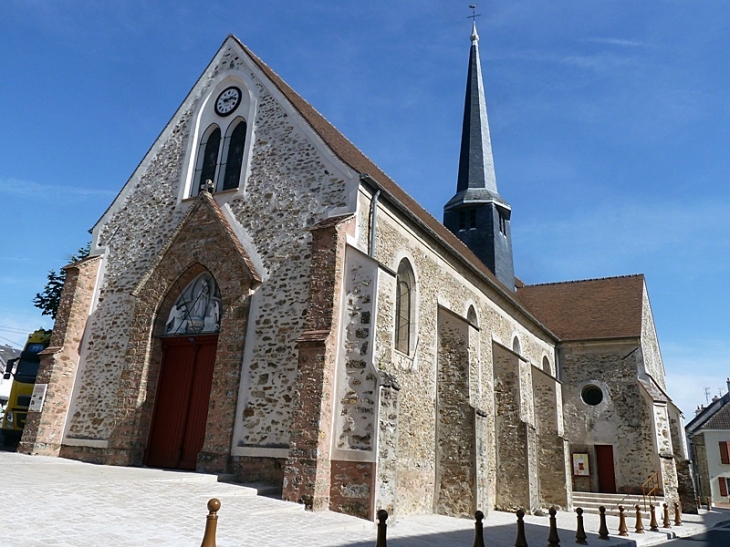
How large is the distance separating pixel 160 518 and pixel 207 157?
9038 mm

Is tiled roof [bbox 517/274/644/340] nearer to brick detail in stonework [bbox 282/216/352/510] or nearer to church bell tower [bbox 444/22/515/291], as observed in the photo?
church bell tower [bbox 444/22/515/291]

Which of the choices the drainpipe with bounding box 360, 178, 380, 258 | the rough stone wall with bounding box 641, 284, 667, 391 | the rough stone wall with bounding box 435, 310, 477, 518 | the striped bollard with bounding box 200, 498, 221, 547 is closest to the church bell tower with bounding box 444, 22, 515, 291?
the rough stone wall with bounding box 641, 284, 667, 391

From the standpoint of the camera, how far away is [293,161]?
12000 millimetres

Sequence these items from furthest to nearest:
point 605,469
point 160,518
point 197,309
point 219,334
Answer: point 605,469 → point 197,309 → point 219,334 → point 160,518

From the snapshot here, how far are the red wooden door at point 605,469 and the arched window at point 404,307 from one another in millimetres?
12177

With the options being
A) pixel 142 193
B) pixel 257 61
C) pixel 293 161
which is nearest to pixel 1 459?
pixel 142 193

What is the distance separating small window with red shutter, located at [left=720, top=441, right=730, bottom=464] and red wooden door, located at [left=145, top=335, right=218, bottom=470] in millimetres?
40633

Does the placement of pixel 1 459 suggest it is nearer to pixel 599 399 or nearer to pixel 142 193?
pixel 142 193

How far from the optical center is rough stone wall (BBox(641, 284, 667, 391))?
22188 mm

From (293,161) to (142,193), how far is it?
443 cm

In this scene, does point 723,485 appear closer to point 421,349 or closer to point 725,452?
point 725,452

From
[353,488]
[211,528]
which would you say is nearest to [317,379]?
[353,488]

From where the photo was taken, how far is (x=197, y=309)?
39.4ft

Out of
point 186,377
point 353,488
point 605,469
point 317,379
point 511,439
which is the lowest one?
point 353,488
